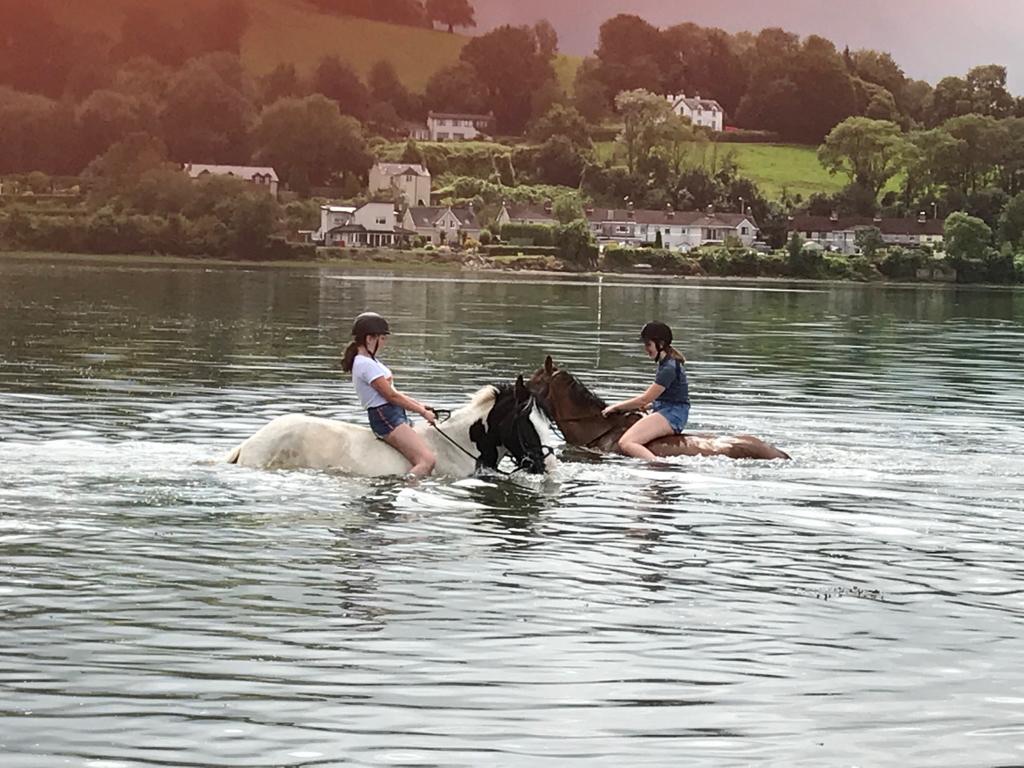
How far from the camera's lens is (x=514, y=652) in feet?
40.8

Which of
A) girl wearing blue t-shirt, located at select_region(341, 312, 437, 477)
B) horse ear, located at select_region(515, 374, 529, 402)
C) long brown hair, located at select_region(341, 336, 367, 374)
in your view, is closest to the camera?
girl wearing blue t-shirt, located at select_region(341, 312, 437, 477)

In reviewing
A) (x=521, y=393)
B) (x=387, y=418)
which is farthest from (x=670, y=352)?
(x=387, y=418)

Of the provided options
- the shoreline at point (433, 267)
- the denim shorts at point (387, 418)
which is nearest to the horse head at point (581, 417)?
the denim shorts at point (387, 418)

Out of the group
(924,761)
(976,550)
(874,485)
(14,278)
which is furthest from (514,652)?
(14,278)

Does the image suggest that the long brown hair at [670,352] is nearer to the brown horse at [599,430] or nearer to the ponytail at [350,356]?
the brown horse at [599,430]

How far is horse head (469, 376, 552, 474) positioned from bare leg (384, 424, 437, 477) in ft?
2.70

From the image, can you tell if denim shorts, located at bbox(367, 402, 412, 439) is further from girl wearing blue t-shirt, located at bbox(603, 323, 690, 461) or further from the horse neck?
girl wearing blue t-shirt, located at bbox(603, 323, 690, 461)

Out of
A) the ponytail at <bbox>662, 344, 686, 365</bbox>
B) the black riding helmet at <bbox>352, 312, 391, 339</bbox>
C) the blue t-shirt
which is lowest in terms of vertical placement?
the blue t-shirt

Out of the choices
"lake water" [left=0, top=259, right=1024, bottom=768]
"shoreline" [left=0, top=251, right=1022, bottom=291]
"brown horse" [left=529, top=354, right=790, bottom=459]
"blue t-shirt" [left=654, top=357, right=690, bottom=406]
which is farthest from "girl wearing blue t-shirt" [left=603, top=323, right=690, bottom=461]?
"shoreline" [left=0, top=251, right=1022, bottom=291]

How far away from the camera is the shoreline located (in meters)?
179

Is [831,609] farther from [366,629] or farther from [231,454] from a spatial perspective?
[231,454]

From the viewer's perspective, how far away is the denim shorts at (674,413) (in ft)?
77.6

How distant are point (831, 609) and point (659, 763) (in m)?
4.62

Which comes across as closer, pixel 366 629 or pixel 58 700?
pixel 58 700
